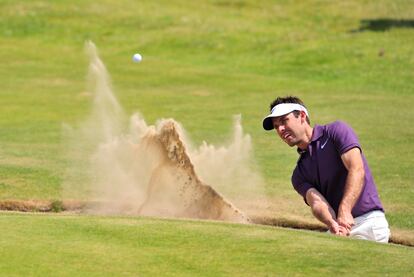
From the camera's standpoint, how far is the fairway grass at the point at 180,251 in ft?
24.8

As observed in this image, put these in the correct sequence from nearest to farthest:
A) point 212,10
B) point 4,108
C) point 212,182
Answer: point 212,182
point 4,108
point 212,10

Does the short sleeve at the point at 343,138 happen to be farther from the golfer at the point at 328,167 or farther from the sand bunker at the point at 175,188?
the sand bunker at the point at 175,188

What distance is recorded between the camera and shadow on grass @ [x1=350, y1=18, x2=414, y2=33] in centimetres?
3212

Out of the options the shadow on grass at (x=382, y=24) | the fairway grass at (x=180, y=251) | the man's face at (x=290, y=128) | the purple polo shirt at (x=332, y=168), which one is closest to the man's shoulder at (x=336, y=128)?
the purple polo shirt at (x=332, y=168)

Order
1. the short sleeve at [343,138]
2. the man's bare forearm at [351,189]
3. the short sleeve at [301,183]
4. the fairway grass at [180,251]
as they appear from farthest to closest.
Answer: the short sleeve at [301,183] → the short sleeve at [343,138] → the man's bare forearm at [351,189] → the fairway grass at [180,251]

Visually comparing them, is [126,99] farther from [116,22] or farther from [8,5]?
[8,5]

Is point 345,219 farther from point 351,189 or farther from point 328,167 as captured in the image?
point 328,167

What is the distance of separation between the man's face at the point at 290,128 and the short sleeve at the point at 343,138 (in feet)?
0.88

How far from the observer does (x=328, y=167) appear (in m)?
8.79

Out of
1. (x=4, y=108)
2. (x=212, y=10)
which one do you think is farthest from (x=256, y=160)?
(x=212, y=10)

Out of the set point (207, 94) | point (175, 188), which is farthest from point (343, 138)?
point (207, 94)

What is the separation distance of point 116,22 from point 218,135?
1644cm

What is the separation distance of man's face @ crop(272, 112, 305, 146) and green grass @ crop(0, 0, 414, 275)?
31.8 inches

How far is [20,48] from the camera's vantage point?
29.9 m
